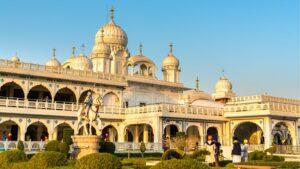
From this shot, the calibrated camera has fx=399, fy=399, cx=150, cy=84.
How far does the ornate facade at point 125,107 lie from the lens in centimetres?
3497

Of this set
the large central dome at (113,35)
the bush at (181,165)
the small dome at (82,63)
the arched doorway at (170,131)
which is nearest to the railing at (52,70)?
the arched doorway at (170,131)

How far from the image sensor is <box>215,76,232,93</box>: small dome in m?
57.2

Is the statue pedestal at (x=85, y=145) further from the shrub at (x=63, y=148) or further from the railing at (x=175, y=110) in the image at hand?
the railing at (x=175, y=110)

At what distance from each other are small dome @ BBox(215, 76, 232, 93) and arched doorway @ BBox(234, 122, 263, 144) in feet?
46.2

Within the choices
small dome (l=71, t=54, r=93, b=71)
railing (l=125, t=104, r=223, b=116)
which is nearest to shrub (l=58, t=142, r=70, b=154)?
railing (l=125, t=104, r=223, b=116)

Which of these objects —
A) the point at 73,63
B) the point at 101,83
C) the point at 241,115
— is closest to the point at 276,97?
the point at 241,115

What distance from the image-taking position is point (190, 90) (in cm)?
5031

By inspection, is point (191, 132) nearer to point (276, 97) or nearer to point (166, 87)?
point (166, 87)

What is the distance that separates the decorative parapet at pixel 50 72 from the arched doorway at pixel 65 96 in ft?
7.83

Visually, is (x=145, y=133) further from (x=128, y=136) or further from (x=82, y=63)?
(x=82, y=63)

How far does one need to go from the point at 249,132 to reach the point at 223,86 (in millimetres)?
14653

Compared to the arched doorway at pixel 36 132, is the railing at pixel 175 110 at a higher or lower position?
higher

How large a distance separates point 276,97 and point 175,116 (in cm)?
1376

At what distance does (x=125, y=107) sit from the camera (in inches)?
1629
